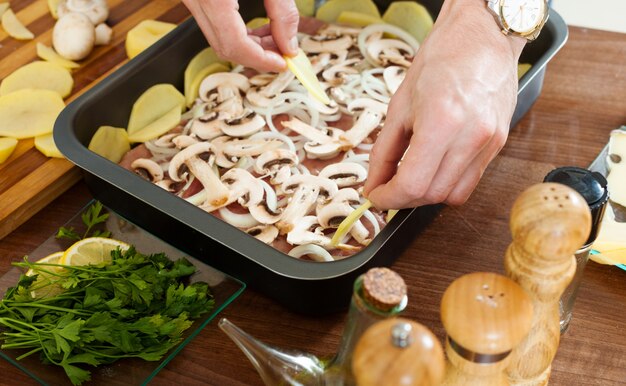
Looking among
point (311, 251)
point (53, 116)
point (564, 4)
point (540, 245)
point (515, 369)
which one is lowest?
point (564, 4)

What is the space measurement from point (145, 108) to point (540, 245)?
1.22m

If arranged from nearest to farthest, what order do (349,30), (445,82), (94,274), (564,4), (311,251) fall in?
1. (445,82)
2. (94,274)
3. (311,251)
4. (349,30)
5. (564,4)

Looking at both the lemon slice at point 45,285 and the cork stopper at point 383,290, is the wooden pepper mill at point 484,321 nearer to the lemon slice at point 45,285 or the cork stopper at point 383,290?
the cork stopper at point 383,290

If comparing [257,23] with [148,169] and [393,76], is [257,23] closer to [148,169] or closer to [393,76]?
[393,76]

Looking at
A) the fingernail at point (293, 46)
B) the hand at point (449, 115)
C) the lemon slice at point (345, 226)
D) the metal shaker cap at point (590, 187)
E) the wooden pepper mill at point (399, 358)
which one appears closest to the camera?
the wooden pepper mill at point (399, 358)

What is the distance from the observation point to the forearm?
1345 mm

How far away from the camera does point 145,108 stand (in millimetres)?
1796

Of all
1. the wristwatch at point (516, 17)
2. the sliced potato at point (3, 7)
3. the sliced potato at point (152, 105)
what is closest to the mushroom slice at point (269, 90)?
the sliced potato at point (152, 105)

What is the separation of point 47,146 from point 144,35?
473mm

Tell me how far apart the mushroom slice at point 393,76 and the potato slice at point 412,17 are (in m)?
0.17

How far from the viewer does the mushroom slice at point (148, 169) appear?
1.70 m

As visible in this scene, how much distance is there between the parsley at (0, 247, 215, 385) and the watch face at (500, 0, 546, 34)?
80 cm

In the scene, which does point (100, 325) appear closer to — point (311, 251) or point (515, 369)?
point (311, 251)

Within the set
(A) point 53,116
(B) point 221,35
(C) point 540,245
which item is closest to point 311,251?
(B) point 221,35
